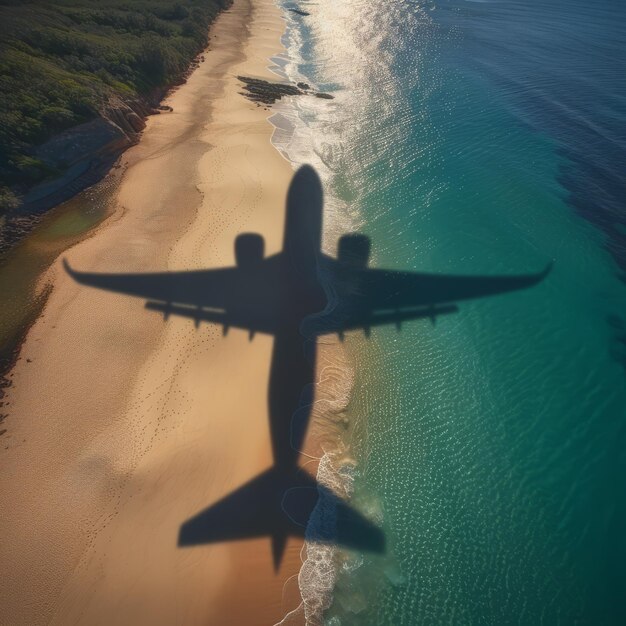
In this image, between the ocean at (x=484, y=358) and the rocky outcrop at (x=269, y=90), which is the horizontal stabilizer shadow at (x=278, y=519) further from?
the rocky outcrop at (x=269, y=90)

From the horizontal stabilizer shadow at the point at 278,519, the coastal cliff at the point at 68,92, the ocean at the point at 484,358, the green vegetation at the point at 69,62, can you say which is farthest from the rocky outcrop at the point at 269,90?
the horizontal stabilizer shadow at the point at 278,519

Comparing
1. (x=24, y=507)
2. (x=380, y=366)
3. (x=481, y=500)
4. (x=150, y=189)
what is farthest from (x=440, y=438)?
(x=150, y=189)

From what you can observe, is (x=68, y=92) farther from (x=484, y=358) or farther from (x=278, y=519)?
(x=484, y=358)

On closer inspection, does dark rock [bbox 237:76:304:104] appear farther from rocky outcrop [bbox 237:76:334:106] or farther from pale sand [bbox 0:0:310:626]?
pale sand [bbox 0:0:310:626]

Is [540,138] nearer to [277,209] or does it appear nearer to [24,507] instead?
[277,209]

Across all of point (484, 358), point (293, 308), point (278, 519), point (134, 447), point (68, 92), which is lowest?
point (278, 519)

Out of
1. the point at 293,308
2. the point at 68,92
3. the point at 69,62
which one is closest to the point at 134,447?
the point at 293,308

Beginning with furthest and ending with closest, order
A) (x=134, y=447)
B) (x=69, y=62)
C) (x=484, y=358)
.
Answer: (x=69, y=62) < (x=484, y=358) < (x=134, y=447)
